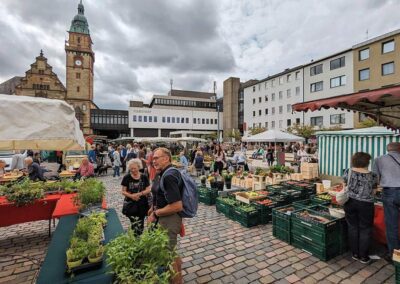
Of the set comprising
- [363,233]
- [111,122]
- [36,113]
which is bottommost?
[363,233]

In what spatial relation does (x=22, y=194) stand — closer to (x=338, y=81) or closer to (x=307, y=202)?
(x=307, y=202)

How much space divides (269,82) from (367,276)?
47.7 metres

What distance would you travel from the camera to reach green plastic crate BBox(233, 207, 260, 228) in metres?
5.37

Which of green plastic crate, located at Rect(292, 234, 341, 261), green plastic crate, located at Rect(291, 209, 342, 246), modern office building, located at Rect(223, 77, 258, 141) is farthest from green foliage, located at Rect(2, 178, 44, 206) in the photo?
modern office building, located at Rect(223, 77, 258, 141)

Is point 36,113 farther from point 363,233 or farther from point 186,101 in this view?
point 186,101

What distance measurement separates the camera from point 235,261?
12.7 feet

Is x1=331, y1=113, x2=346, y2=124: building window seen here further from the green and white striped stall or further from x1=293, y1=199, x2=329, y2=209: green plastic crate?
x1=293, y1=199, x2=329, y2=209: green plastic crate

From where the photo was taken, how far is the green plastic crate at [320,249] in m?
3.81

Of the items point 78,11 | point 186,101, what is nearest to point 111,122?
point 186,101

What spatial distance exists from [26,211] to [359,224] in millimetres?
6472

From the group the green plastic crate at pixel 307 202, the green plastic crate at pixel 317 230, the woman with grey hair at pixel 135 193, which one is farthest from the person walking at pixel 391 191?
the woman with grey hair at pixel 135 193

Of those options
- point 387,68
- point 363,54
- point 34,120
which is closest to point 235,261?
point 34,120

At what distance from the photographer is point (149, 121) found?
52250 millimetres

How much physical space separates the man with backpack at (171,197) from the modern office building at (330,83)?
35.7 m
